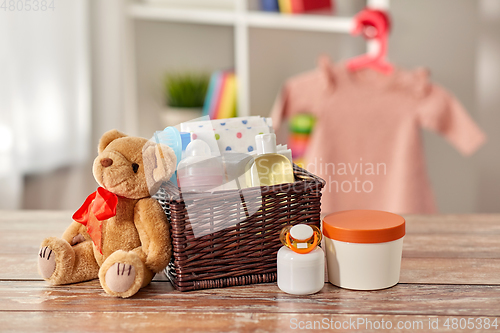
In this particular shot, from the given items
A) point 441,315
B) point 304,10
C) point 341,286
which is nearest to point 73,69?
point 304,10

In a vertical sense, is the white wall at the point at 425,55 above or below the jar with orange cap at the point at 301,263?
above

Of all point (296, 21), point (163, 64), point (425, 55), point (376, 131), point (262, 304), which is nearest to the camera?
point (262, 304)

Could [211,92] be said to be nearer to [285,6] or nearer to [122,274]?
[285,6]

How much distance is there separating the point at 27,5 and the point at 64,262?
1.14 metres

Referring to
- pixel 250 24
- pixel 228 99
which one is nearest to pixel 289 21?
pixel 250 24

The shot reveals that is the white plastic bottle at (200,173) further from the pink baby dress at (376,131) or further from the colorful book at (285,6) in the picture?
the colorful book at (285,6)

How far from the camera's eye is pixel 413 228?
3.14 ft

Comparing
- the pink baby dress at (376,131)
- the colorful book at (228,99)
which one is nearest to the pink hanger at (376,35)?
the pink baby dress at (376,131)

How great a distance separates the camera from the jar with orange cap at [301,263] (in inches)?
24.9

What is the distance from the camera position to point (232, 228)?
0.67m

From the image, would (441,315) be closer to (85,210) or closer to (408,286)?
(408,286)

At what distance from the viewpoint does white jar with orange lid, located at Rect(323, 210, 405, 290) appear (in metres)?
0.64

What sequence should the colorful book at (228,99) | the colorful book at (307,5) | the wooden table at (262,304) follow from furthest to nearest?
the colorful book at (228,99) → the colorful book at (307,5) → the wooden table at (262,304)

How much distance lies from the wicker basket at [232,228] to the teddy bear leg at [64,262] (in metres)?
0.12
